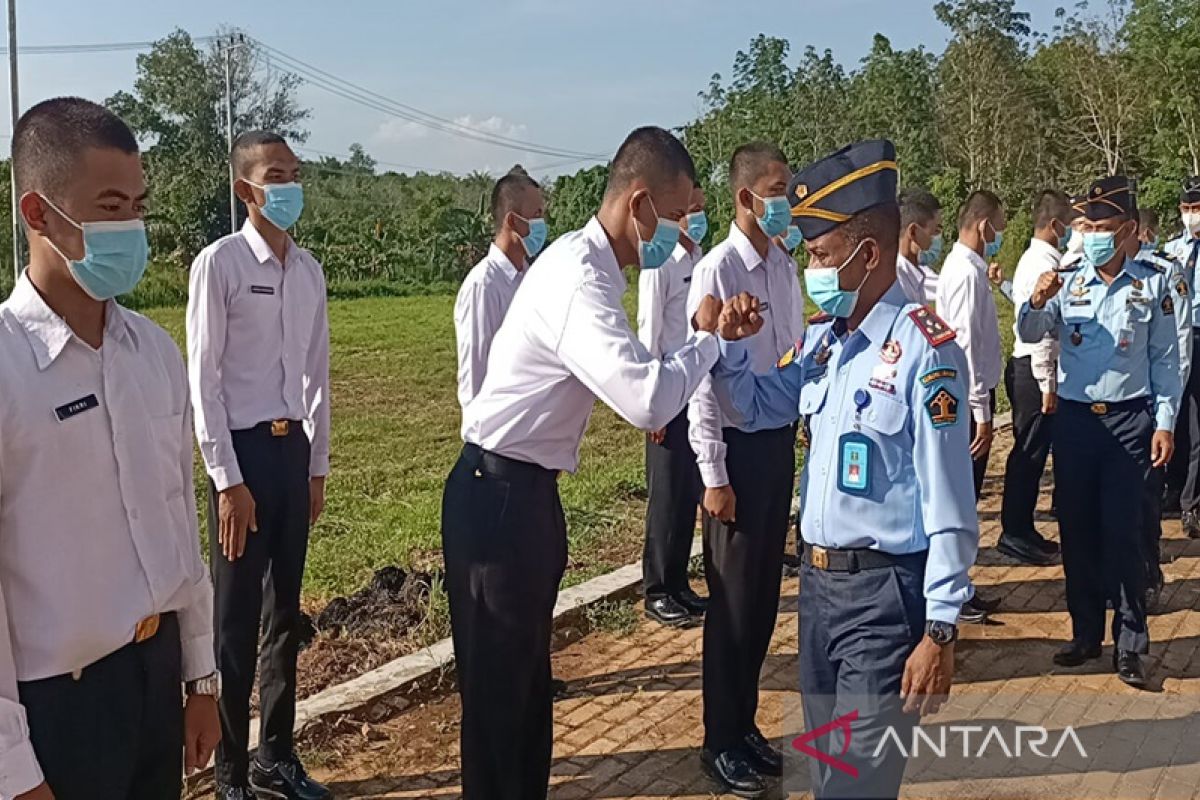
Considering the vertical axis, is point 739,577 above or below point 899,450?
below

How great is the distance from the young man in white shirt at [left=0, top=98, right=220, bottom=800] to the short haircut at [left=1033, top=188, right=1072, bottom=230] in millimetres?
6334

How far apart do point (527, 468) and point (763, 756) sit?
169cm

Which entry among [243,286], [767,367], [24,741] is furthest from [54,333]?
[767,367]

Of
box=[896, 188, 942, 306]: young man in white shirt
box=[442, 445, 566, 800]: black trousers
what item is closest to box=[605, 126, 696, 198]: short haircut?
box=[442, 445, 566, 800]: black trousers

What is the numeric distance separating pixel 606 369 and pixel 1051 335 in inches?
131

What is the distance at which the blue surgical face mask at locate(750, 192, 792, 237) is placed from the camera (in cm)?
429

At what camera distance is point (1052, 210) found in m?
7.21

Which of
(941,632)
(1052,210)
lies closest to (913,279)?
(1052,210)

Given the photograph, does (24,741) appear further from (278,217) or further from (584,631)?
(584,631)

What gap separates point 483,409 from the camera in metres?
3.16

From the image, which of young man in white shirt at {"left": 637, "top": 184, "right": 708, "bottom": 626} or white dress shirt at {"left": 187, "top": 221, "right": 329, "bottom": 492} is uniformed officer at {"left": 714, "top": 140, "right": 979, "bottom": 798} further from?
young man in white shirt at {"left": 637, "top": 184, "right": 708, "bottom": 626}

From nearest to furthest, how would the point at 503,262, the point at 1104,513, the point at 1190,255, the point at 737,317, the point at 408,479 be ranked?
the point at 737,317 → the point at 1104,513 → the point at 503,262 → the point at 1190,255 → the point at 408,479

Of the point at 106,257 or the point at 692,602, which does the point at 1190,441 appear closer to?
the point at 692,602

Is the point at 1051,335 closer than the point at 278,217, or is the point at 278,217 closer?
the point at 278,217
